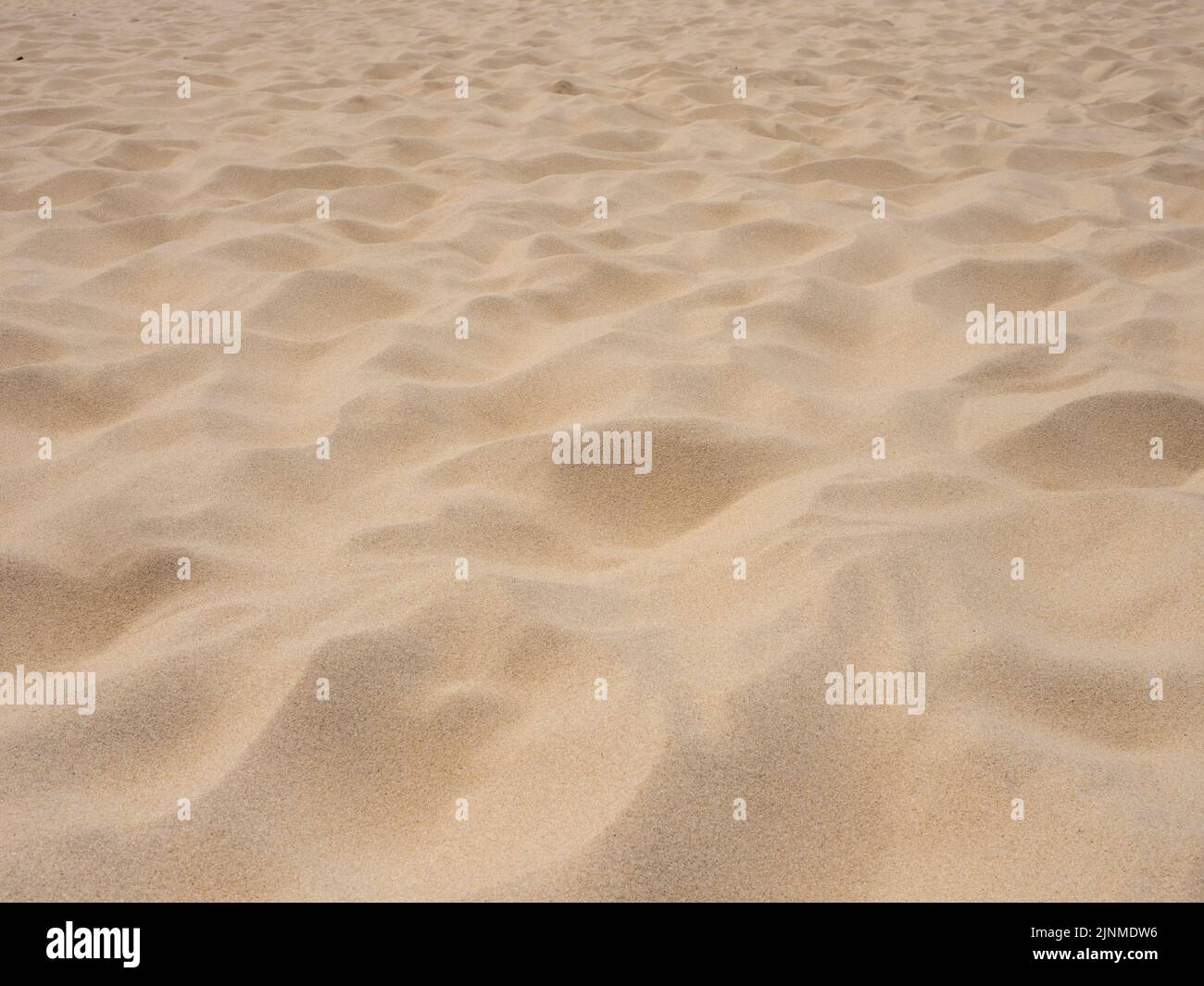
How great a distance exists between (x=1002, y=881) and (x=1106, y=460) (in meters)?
0.96

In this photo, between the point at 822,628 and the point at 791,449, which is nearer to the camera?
the point at 822,628

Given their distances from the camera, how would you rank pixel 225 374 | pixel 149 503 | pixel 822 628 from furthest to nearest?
pixel 225 374 < pixel 149 503 < pixel 822 628

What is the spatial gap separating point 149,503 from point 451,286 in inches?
39.5

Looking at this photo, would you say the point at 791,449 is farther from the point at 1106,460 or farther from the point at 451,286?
the point at 451,286

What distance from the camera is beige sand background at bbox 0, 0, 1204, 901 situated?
3.64 feet

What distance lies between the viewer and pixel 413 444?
1.82m

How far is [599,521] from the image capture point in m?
1.65

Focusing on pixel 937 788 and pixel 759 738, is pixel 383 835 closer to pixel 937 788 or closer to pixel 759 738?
pixel 759 738

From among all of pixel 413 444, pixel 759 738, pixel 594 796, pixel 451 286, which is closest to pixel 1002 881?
pixel 759 738

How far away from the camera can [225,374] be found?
6.66 feet

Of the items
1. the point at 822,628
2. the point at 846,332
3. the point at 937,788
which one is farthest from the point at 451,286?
the point at 937,788

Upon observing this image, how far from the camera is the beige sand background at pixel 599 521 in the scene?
1.11m
